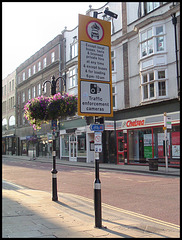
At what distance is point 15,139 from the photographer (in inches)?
2144

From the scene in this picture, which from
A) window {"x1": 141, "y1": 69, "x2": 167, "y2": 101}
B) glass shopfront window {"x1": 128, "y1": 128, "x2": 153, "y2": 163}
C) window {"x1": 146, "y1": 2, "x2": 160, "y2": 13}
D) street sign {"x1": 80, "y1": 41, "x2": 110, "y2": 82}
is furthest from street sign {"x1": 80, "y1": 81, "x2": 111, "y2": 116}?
window {"x1": 146, "y1": 2, "x2": 160, "y2": 13}

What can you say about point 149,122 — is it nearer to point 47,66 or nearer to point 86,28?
point 86,28

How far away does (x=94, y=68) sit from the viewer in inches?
244

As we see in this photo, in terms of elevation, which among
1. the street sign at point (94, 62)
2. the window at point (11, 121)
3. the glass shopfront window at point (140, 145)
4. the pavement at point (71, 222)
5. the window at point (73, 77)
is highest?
the window at point (73, 77)

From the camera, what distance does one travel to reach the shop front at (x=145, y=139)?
19755 millimetres

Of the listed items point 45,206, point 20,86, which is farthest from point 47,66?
point 45,206

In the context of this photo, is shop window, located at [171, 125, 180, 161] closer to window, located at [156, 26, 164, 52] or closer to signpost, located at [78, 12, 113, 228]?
window, located at [156, 26, 164, 52]

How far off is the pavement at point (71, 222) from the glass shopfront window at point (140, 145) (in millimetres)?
14591

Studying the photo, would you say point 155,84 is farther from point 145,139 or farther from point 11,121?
point 11,121

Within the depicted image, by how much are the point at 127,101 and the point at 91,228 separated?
783 inches

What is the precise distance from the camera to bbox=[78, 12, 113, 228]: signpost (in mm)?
6000

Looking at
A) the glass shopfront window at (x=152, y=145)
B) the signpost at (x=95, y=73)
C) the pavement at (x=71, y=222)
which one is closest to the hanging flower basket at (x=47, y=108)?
the pavement at (x=71, y=222)

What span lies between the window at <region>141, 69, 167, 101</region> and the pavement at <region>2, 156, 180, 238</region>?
1449 centimetres

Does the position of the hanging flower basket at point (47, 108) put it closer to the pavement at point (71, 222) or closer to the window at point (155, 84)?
the pavement at point (71, 222)
